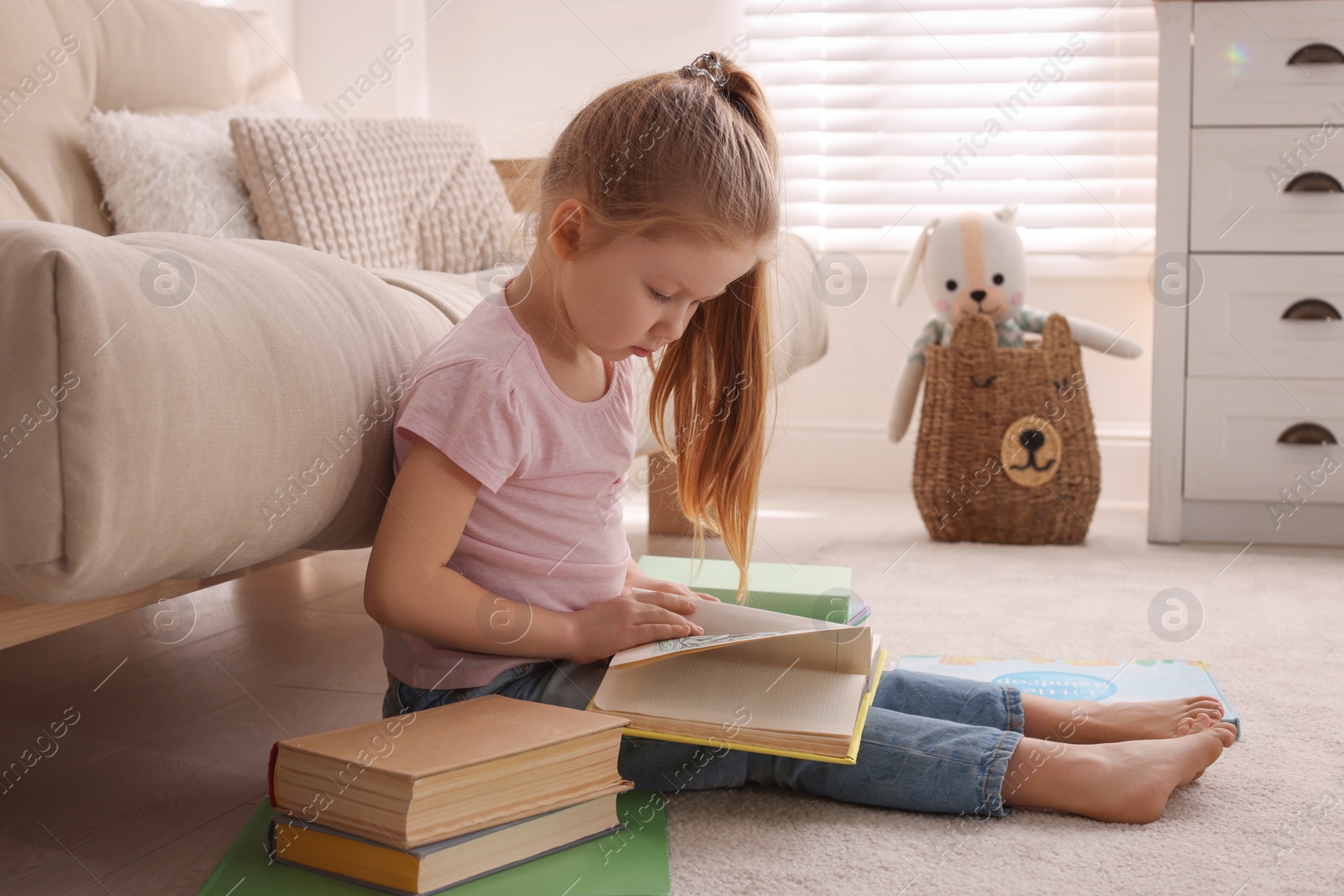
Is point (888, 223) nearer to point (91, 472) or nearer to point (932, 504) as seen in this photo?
point (932, 504)

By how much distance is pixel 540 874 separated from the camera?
659 millimetres

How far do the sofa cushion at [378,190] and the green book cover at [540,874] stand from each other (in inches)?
36.0

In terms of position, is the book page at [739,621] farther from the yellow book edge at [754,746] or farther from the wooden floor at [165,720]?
the wooden floor at [165,720]

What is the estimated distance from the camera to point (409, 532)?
0.72 metres

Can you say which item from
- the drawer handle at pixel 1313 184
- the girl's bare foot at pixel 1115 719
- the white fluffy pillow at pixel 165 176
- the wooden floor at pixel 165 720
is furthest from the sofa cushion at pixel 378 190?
the drawer handle at pixel 1313 184

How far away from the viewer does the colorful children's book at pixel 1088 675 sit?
98 cm

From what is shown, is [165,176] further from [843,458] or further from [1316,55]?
[1316,55]

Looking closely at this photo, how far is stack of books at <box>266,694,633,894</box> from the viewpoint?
624 millimetres

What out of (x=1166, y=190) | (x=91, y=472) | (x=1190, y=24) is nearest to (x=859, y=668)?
(x=91, y=472)

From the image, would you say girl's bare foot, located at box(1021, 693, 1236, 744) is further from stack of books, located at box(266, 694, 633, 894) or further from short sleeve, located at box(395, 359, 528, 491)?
short sleeve, located at box(395, 359, 528, 491)

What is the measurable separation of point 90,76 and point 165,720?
93 centimetres

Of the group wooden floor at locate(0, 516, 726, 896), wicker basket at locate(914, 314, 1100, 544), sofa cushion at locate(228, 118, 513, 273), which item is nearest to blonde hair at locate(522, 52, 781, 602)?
wooden floor at locate(0, 516, 726, 896)

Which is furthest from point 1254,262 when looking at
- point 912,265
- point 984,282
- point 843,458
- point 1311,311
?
point 843,458

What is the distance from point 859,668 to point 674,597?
0.14 meters
